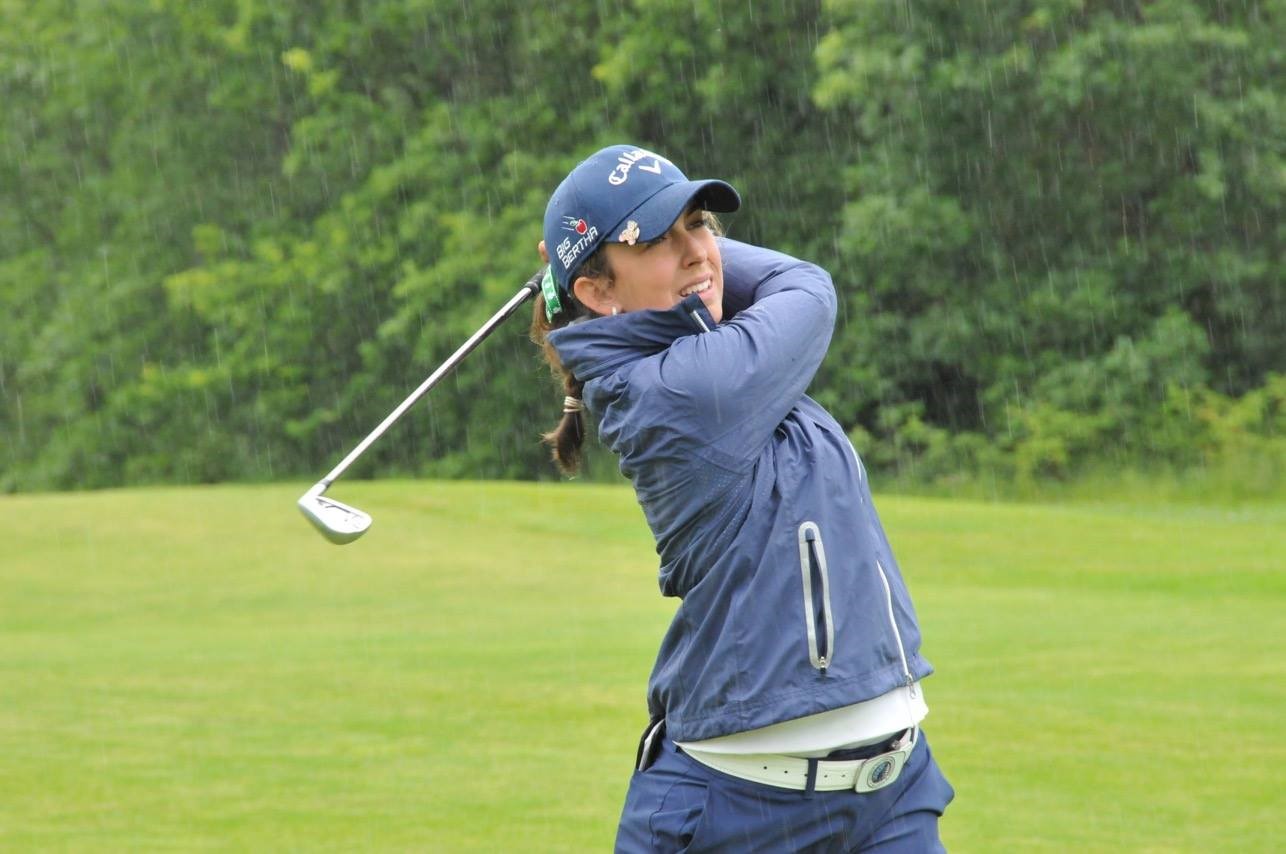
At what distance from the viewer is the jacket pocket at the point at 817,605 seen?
2318 mm

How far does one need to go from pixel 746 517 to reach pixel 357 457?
0.83 m

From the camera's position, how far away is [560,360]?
255 cm

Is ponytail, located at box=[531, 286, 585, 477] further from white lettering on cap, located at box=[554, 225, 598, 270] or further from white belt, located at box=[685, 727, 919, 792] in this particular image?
white belt, located at box=[685, 727, 919, 792]

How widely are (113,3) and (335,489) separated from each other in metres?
16.9

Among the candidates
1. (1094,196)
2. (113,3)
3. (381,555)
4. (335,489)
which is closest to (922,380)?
(1094,196)

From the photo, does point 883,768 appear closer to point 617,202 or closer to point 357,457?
point 617,202

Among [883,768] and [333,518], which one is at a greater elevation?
[333,518]

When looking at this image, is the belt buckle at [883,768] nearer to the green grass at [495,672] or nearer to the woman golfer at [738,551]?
the woman golfer at [738,551]

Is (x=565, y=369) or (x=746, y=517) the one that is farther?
(x=565, y=369)

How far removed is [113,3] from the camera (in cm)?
2967

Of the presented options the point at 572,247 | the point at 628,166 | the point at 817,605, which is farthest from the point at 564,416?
the point at 817,605

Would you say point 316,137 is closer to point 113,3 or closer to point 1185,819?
point 113,3

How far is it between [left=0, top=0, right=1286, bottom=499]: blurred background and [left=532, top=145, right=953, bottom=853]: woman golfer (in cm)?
1668

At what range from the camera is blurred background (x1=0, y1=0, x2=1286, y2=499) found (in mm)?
20750
